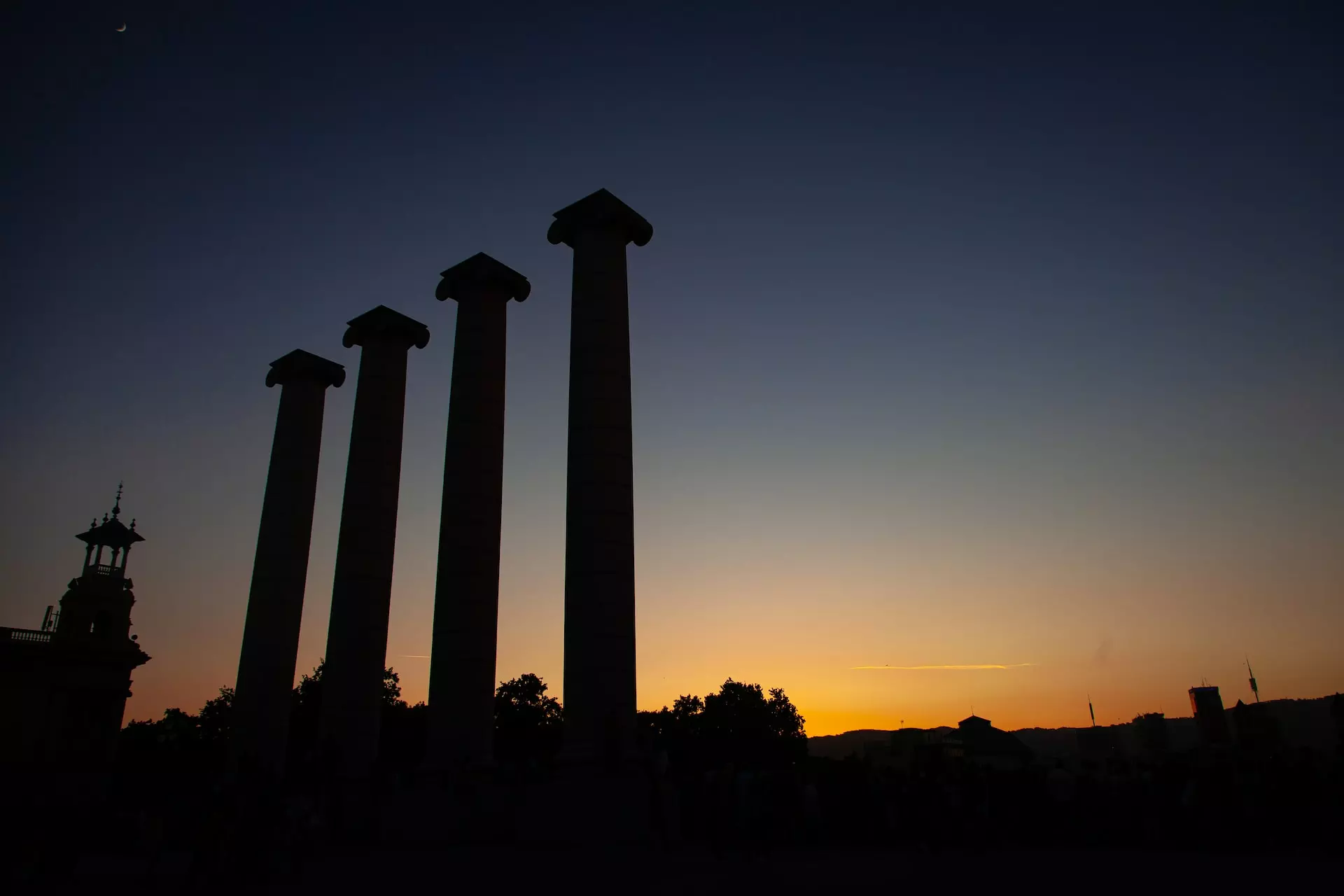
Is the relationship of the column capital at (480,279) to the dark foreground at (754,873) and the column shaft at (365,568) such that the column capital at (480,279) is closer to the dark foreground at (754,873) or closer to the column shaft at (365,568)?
the column shaft at (365,568)

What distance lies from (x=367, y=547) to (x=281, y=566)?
6757 mm

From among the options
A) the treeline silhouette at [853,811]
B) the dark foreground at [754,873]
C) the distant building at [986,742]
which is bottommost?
the dark foreground at [754,873]

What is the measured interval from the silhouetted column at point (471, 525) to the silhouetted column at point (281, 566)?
34.7 feet

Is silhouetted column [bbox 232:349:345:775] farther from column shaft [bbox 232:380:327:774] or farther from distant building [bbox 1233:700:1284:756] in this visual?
distant building [bbox 1233:700:1284:756]

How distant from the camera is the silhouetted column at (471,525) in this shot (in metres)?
41.0

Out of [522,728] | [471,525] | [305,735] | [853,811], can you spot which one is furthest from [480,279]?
[522,728]

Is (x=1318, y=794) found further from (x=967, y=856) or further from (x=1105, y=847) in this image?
(x=967, y=856)

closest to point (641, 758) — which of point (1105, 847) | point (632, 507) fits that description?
point (632, 507)

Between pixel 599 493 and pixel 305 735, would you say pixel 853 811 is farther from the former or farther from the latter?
pixel 305 735

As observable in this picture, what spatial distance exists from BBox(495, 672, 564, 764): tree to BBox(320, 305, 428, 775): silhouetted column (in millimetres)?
62199

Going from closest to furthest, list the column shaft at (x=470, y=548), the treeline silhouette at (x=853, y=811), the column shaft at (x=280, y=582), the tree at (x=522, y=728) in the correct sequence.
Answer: the treeline silhouette at (x=853, y=811), the column shaft at (x=470, y=548), the column shaft at (x=280, y=582), the tree at (x=522, y=728)

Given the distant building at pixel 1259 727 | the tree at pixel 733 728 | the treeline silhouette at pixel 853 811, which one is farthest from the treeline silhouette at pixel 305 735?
the distant building at pixel 1259 727

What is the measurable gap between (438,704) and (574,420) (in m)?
14.9

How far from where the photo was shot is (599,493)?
126 feet
